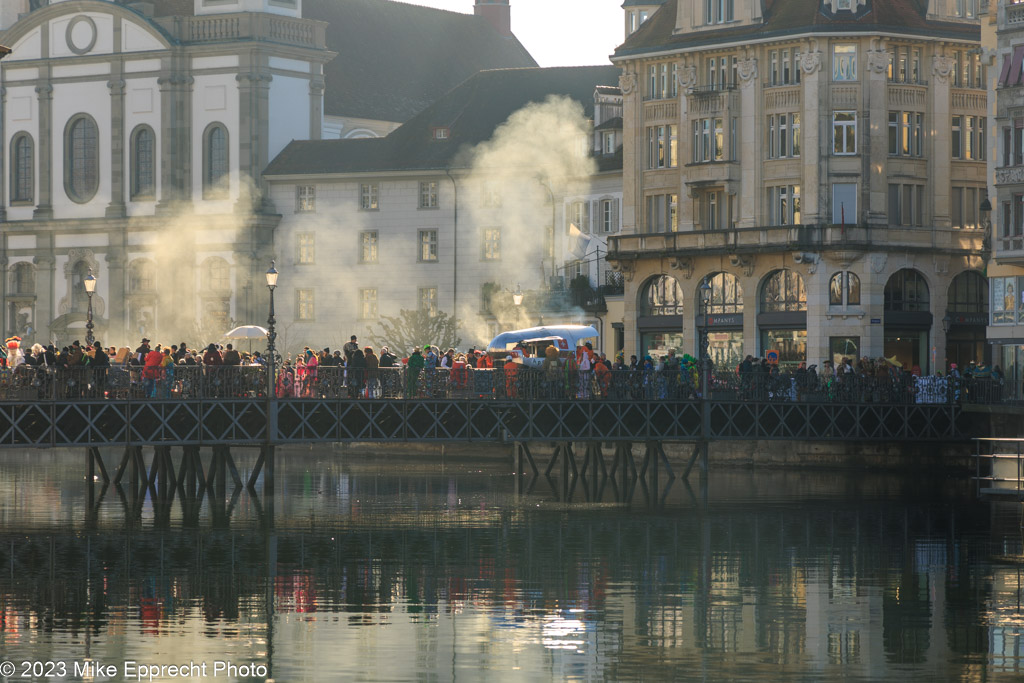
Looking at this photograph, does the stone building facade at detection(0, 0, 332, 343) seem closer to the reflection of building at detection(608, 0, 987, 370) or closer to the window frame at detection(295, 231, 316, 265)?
the window frame at detection(295, 231, 316, 265)

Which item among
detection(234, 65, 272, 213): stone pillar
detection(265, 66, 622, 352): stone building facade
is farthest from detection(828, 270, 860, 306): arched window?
detection(234, 65, 272, 213): stone pillar

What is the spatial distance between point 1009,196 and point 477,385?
23135 millimetres

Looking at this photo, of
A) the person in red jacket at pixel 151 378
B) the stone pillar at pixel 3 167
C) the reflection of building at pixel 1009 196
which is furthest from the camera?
the stone pillar at pixel 3 167

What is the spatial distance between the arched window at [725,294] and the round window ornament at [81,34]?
157 feet

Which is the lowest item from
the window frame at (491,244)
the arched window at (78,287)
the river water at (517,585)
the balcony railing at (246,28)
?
the river water at (517,585)

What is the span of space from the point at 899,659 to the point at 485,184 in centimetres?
8193

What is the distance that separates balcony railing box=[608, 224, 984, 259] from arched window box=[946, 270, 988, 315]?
3.63ft

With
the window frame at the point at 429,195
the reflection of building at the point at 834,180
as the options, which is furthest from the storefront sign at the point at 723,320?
the window frame at the point at 429,195

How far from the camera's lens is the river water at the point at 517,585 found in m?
33.4

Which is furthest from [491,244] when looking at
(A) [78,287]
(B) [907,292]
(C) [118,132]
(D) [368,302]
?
(B) [907,292]

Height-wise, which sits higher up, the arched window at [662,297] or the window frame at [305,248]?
the window frame at [305,248]

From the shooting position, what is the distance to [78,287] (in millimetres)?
126312

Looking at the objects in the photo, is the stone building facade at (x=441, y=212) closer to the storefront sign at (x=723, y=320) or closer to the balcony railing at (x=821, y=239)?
the balcony railing at (x=821, y=239)

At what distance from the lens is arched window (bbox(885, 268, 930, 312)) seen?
8938 centimetres
